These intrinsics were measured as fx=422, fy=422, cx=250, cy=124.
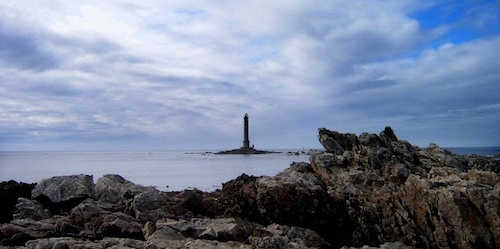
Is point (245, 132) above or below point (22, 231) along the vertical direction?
above

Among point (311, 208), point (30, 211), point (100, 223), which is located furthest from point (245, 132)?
point (100, 223)

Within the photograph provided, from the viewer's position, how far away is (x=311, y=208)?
64.0ft

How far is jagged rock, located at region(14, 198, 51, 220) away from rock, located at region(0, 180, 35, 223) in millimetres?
897

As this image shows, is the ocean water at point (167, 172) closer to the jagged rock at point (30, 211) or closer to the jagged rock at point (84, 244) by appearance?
the jagged rock at point (30, 211)

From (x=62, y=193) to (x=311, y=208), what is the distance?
13574 millimetres

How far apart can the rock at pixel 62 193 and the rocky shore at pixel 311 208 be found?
0.18ft

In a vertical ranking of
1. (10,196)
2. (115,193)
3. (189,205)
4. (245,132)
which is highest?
(245,132)

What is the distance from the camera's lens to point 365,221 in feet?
58.7

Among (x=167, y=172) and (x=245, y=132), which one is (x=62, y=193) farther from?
(x=245, y=132)

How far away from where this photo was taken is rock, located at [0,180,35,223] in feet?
73.6

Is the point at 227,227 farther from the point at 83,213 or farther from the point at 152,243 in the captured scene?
the point at 83,213

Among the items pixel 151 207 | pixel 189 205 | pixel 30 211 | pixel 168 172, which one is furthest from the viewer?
pixel 168 172

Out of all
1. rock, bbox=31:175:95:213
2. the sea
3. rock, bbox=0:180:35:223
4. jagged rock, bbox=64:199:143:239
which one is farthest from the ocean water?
jagged rock, bbox=64:199:143:239

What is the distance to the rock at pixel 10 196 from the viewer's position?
73.6 feet
